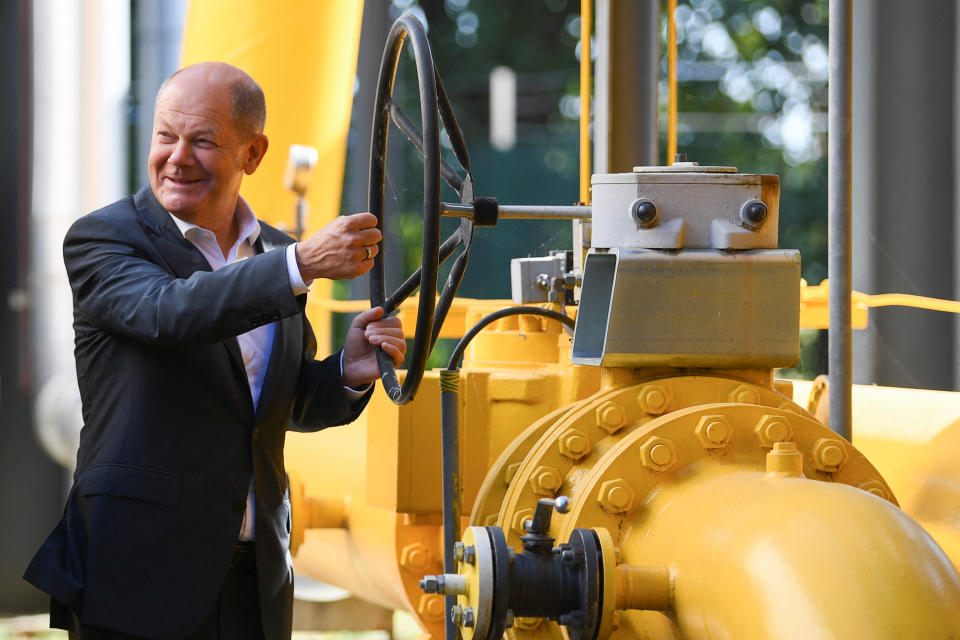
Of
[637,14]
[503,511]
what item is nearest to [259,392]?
[503,511]

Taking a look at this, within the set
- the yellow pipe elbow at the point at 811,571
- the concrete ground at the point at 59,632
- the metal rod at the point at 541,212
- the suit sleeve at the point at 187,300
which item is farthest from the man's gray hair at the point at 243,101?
the concrete ground at the point at 59,632

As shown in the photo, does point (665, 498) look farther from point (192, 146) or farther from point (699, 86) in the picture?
point (699, 86)

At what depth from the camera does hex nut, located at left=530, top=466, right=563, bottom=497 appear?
1.88 meters

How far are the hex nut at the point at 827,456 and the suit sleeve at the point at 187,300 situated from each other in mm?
701

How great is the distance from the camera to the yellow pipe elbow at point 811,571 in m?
1.27

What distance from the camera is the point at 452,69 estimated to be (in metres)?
14.6

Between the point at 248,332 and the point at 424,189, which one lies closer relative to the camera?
the point at 424,189

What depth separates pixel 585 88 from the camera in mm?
2771

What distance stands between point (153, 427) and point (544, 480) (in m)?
0.54

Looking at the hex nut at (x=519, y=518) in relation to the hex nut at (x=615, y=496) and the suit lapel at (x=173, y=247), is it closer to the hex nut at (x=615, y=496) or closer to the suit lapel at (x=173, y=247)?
the hex nut at (x=615, y=496)

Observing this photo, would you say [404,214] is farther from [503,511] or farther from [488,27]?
[503,511]

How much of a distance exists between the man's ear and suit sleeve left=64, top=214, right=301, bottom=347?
0.27 metres

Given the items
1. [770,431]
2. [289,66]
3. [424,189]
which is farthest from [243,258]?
[289,66]

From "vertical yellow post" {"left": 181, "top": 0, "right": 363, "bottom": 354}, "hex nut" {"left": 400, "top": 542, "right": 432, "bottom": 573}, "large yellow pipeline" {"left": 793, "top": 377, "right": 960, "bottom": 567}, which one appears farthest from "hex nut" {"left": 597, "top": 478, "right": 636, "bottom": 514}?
"vertical yellow post" {"left": 181, "top": 0, "right": 363, "bottom": 354}
